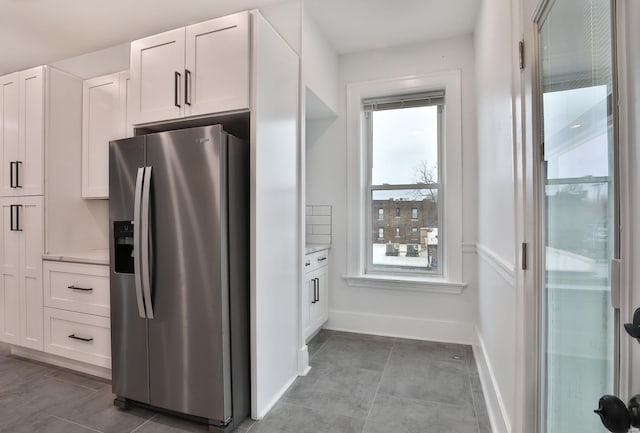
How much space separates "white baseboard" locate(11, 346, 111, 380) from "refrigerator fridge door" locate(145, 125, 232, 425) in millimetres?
819

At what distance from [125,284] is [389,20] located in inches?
114

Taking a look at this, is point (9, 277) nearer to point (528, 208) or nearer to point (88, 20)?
point (88, 20)

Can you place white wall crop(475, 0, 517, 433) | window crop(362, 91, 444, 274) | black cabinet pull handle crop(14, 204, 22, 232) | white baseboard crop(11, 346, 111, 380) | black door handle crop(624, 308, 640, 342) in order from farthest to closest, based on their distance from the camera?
window crop(362, 91, 444, 274) < black cabinet pull handle crop(14, 204, 22, 232) < white baseboard crop(11, 346, 111, 380) < white wall crop(475, 0, 517, 433) < black door handle crop(624, 308, 640, 342)

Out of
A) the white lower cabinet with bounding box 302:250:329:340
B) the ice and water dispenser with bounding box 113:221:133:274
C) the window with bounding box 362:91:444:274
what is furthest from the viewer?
the window with bounding box 362:91:444:274

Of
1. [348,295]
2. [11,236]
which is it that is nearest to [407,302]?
[348,295]

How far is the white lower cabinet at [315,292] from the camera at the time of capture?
275cm

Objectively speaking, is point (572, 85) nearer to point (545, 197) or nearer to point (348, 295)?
point (545, 197)

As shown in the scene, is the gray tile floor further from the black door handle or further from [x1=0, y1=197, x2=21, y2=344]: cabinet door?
the black door handle

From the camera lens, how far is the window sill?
301cm

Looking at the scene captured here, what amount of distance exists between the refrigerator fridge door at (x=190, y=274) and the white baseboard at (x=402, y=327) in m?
1.75

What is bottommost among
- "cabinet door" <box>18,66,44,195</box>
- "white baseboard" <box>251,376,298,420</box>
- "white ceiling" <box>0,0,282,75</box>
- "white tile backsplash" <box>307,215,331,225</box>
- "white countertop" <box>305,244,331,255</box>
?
"white baseboard" <box>251,376,298,420</box>

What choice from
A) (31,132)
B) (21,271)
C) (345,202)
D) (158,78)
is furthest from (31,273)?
(345,202)

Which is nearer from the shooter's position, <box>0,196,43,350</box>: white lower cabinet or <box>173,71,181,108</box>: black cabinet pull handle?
<box>173,71,181,108</box>: black cabinet pull handle

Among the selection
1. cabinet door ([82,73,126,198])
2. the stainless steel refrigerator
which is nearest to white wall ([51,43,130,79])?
cabinet door ([82,73,126,198])
